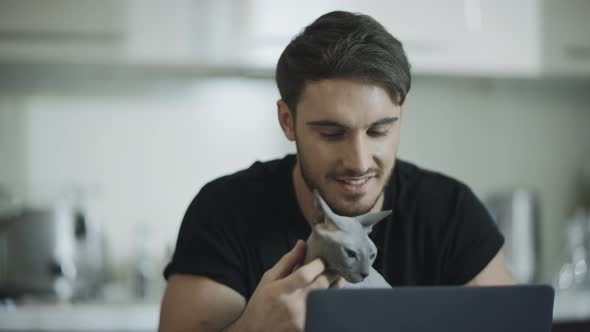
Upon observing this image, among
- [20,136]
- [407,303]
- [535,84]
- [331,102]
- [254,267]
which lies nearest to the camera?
[407,303]

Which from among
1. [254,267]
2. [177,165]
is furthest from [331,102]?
[177,165]

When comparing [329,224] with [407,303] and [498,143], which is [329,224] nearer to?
[407,303]

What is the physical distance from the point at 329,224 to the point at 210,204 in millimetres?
417

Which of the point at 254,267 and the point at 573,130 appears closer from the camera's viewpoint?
the point at 254,267

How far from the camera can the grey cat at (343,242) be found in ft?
2.26

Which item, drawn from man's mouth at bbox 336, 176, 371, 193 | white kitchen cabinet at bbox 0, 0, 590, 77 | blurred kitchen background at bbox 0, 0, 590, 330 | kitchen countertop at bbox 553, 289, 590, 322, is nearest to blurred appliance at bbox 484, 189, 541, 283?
blurred kitchen background at bbox 0, 0, 590, 330

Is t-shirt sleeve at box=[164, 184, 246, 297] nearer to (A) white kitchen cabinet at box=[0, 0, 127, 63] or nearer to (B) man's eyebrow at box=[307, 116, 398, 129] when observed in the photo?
(B) man's eyebrow at box=[307, 116, 398, 129]

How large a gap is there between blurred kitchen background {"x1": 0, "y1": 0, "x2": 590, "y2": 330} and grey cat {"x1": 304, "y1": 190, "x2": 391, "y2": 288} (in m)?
→ 1.18

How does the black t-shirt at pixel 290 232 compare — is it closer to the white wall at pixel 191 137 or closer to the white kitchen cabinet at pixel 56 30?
the white kitchen cabinet at pixel 56 30

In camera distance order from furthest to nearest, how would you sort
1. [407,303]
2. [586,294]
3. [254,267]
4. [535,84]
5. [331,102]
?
[535,84] → [586,294] → [254,267] → [331,102] → [407,303]

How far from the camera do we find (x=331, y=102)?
846mm

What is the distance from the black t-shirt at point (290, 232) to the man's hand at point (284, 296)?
0.74 ft

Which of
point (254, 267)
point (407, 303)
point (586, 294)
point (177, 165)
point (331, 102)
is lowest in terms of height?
point (586, 294)

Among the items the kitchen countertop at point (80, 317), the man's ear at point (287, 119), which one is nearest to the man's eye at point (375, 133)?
the man's ear at point (287, 119)
